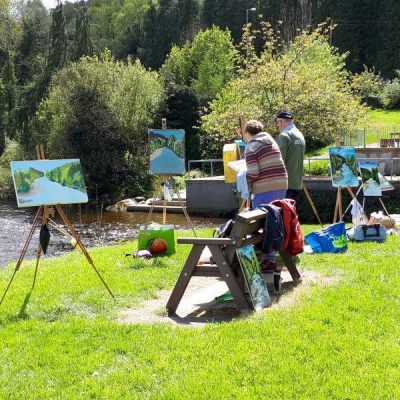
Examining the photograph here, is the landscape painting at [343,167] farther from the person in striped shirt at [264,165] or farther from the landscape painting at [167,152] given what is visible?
the person in striped shirt at [264,165]

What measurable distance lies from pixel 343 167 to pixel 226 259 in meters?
5.69

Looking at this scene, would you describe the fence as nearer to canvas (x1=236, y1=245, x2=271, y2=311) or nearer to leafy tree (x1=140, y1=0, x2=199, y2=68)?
canvas (x1=236, y1=245, x2=271, y2=311)

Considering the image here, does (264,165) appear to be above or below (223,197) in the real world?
above

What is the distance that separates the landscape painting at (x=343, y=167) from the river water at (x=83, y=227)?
8073 millimetres

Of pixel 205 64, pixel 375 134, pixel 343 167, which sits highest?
pixel 205 64

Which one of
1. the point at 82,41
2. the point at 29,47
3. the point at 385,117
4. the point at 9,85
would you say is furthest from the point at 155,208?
the point at 29,47

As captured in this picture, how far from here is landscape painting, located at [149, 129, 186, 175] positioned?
11.5m

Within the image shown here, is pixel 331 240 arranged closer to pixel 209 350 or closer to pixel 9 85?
pixel 209 350

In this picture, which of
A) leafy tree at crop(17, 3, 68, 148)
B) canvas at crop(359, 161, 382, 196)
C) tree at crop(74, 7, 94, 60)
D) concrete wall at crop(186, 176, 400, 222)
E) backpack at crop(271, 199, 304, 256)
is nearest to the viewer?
backpack at crop(271, 199, 304, 256)

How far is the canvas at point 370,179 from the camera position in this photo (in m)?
11.3

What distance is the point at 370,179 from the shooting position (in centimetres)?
1131

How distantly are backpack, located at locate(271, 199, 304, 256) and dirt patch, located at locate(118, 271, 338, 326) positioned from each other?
1.37ft

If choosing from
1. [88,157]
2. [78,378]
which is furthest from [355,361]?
[88,157]

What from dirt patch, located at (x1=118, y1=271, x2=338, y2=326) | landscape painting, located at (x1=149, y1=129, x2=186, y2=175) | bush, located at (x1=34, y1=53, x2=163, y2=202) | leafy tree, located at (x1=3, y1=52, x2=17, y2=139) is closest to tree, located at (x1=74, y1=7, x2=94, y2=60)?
bush, located at (x1=34, y1=53, x2=163, y2=202)
